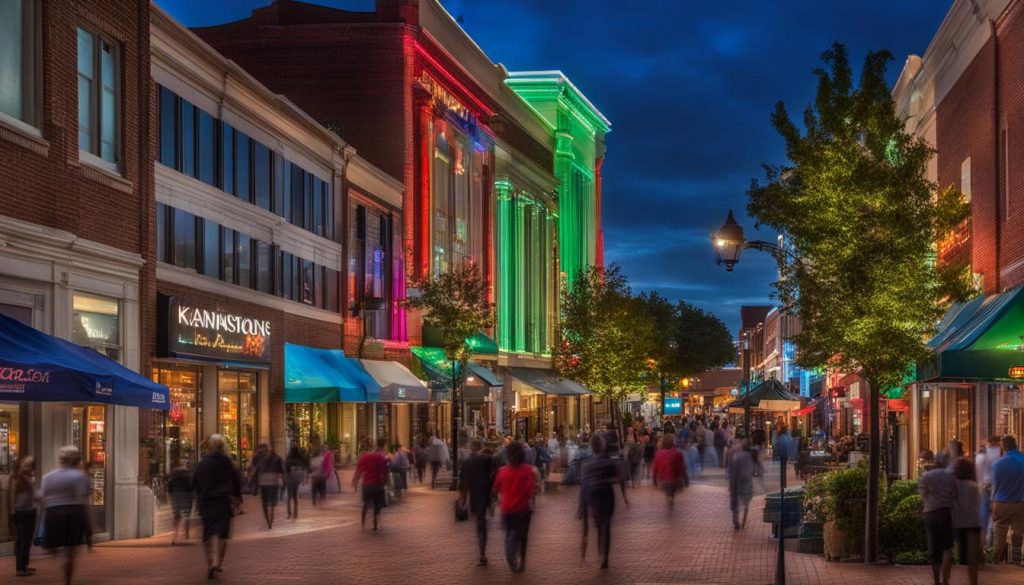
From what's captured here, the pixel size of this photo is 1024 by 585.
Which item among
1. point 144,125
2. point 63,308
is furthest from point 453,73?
point 63,308

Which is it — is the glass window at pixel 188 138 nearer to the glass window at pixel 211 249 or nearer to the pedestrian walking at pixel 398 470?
the glass window at pixel 211 249

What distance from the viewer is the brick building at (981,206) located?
21328 millimetres

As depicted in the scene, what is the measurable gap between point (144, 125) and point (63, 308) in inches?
196

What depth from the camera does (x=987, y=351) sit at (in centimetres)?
2100

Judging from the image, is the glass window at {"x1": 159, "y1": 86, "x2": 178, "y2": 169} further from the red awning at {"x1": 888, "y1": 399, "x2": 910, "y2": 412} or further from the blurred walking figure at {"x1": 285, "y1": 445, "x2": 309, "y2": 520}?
the red awning at {"x1": 888, "y1": 399, "x2": 910, "y2": 412}

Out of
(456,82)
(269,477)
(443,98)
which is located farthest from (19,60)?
(456,82)

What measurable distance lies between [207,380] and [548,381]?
39.6 metres

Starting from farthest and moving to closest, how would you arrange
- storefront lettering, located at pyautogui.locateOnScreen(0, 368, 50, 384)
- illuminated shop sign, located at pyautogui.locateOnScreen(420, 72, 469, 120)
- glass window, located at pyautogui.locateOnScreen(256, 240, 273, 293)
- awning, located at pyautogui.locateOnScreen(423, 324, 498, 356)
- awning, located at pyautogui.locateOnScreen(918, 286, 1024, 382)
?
1. illuminated shop sign, located at pyautogui.locateOnScreen(420, 72, 469, 120)
2. awning, located at pyautogui.locateOnScreen(423, 324, 498, 356)
3. glass window, located at pyautogui.locateOnScreen(256, 240, 273, 293)
4. awning, located at pyautogui.locateOnScreen(918, 286, 1024, 382)
5. storefront lettering, located at pyautogui.locateOnScreen(0, 368, 50, 384)

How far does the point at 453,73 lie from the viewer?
58375mm

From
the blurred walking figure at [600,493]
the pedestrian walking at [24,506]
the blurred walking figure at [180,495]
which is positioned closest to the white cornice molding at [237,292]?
the blurred walking figure at [180,495]

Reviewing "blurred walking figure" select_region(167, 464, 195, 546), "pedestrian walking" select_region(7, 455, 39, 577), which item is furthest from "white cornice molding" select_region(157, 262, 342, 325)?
"pedestrian walking" select_region(7, 455, 39, 577)

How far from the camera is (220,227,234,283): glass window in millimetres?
35031

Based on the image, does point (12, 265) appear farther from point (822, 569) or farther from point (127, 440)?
point (822, 569)

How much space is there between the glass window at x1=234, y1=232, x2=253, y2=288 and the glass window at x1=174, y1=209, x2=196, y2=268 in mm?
2941
